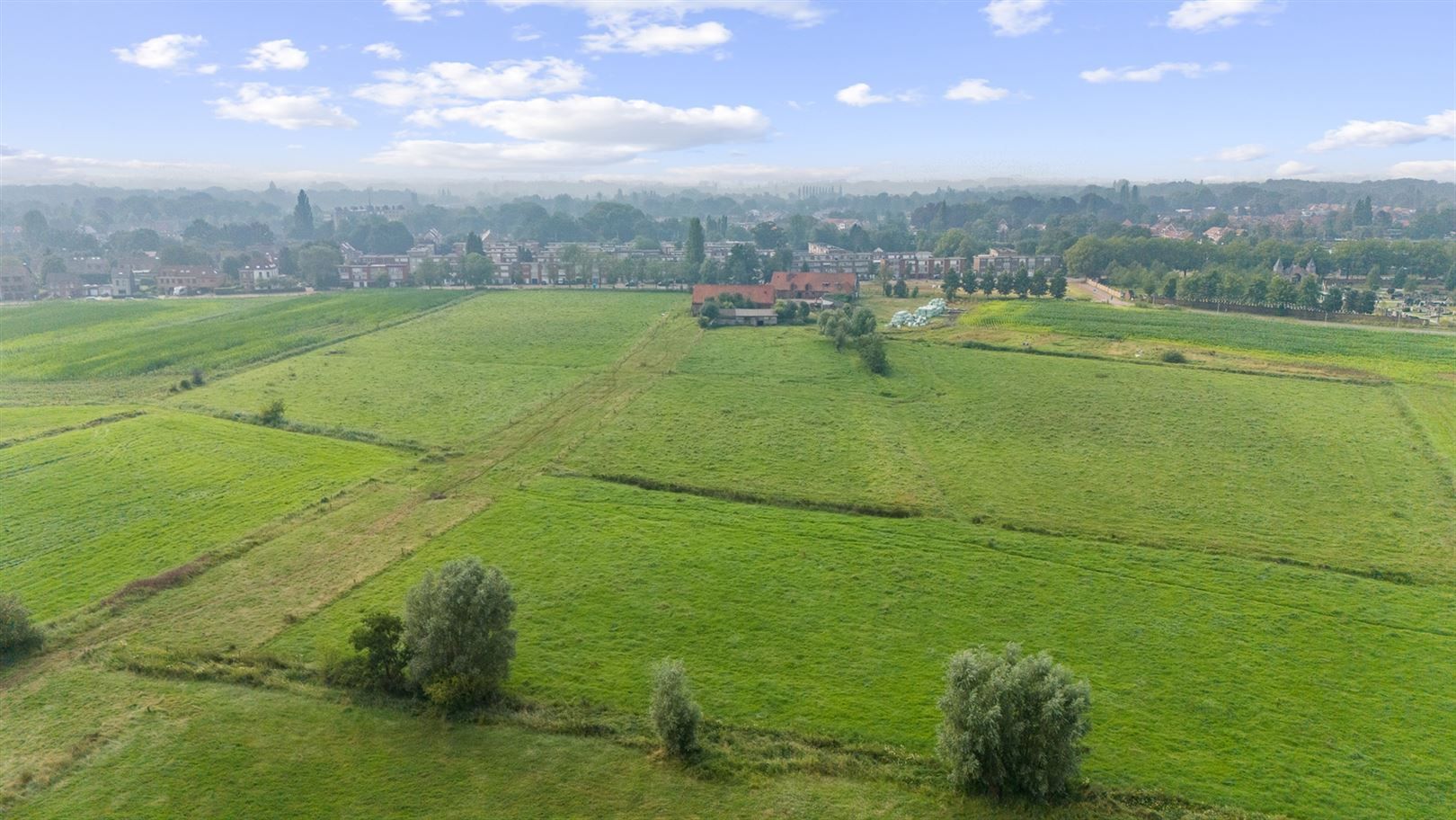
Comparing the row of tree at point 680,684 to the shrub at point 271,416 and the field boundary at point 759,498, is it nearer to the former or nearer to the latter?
the field boundary at point 759,498

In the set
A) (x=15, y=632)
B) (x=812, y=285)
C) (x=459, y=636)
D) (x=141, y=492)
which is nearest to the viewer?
(x=459, y=636)

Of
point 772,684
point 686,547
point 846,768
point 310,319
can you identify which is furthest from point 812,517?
point 310,319

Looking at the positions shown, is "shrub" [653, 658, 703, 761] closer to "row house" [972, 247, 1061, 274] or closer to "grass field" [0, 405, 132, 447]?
"grass field" [0, 405, 132, 447]

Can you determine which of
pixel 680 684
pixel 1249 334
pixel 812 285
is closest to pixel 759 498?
pixel 680 684

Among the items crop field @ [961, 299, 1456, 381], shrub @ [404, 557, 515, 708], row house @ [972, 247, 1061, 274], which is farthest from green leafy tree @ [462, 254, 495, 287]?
shrub @ [404, 557, 515, 708]

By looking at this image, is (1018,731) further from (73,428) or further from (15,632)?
(73,428)

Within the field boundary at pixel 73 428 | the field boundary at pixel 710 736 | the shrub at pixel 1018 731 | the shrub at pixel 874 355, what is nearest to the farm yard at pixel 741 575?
the field boundary at pixel 710 736
